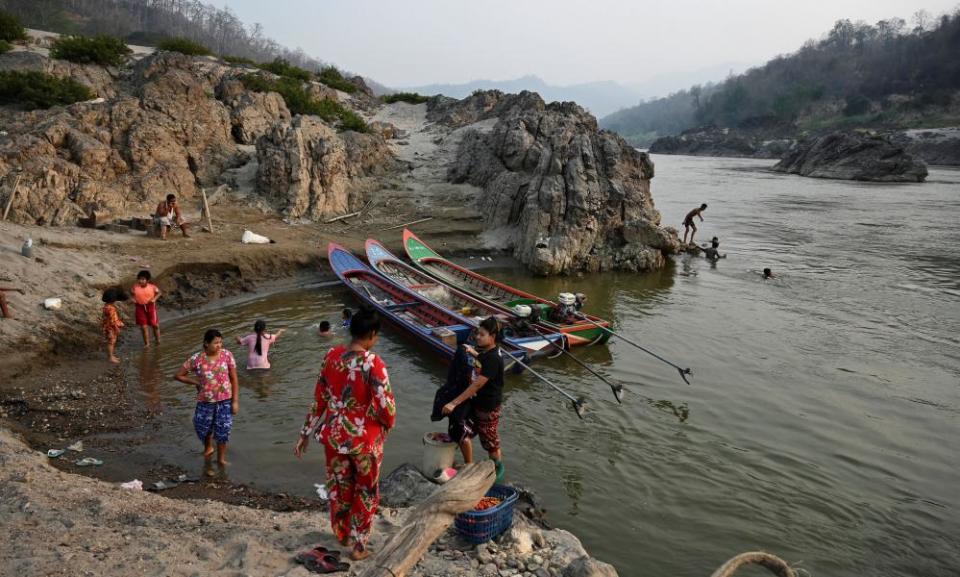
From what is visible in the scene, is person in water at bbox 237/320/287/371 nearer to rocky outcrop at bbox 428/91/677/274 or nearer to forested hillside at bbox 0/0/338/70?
rocky outcrop at bbox 428/91/677/274

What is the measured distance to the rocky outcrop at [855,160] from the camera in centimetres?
5034

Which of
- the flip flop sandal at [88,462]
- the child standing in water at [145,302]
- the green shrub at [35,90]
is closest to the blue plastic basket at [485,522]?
the flip flop sandal at [88,462]

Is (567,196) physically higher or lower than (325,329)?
higher

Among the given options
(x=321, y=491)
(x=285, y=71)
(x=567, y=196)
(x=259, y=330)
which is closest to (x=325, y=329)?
(x=259, y=330)

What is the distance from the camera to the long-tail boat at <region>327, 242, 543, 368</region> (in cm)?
1032

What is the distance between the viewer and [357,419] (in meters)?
4.10

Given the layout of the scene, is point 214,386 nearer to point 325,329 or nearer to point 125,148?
point 325,329

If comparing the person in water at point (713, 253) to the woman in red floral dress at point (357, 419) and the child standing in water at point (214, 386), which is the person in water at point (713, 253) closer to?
the child standing in water at point (214, 386)

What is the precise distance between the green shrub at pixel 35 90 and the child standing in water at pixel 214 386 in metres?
17.7

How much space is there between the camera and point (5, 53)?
21.1m

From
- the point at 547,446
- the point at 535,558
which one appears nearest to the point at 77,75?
the point at 547,446

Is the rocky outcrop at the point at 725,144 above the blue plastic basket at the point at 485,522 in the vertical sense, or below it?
above

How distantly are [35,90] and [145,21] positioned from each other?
82.3m

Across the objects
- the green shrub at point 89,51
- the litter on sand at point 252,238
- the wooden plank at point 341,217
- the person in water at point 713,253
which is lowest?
the person in water at point 713,253
